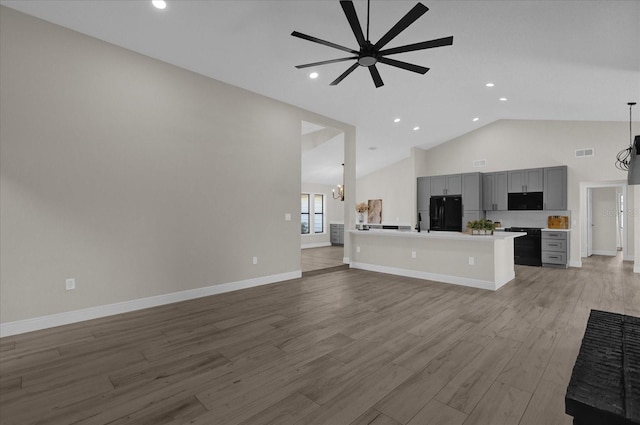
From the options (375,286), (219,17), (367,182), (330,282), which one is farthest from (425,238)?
(367,182)

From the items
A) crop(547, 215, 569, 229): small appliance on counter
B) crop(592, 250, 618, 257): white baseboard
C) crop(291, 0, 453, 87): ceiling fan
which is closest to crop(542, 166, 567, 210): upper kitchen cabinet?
crop(547, 215, 569, 229): small appliance on counter

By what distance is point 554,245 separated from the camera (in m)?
6.86

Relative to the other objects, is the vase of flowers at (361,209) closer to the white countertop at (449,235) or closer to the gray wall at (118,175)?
the white countertop at (449,235)

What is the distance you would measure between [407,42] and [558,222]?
234 inches

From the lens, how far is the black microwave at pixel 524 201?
23.7 ft

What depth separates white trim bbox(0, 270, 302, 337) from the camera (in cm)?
314

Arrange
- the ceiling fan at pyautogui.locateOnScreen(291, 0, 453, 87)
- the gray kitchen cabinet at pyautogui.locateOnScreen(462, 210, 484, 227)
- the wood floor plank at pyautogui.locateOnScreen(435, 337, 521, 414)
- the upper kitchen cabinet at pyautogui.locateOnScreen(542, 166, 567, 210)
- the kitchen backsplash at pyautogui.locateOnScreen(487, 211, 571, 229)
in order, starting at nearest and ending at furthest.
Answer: the wood floor plank at pyautogui.locateOnScreen(435, 337, 521, 414) → the ceiling fan at pyautogui.locateOnScreen(291, 0, 453, 87) → the upper kitchen cabinet at pyautogui.locateOnScreen(542, 166, 567, 210) → the kitchen backsplash at pyautogui.locateOnScreen(487, 211, 571, 229) → the gray kitchen cabinet at pyautogui.locateOnScreen(462, 210, 484, 227)

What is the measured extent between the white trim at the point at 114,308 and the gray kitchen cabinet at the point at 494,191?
6.12m

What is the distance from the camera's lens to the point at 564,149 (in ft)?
22.9

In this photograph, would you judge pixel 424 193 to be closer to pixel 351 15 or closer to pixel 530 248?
pixel 530 248

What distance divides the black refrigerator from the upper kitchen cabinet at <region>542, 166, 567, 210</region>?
1.85 m

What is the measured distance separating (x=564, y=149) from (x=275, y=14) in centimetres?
710

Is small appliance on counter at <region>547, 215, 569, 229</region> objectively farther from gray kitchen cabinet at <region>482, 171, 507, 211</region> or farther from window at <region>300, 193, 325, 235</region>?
window at <region>300, 193, 325, 235</region>

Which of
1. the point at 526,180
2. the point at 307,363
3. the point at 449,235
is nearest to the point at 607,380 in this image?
the point at 307,363
